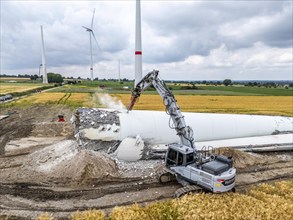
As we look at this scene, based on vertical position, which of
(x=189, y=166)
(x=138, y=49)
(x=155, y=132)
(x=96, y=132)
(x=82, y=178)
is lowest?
(x=82, y=178)

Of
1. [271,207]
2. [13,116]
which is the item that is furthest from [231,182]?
[13,116]

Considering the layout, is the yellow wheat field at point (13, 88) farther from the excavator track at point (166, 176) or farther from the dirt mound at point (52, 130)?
the excavator track at point (166, 176)

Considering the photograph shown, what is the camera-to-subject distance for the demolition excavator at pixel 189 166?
39.5 feet

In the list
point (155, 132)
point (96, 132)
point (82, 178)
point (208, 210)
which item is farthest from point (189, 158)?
point (96, 132)

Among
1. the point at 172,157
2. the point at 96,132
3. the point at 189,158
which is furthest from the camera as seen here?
the point at 96,132

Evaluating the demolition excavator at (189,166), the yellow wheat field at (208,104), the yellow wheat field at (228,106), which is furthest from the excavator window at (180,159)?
the yellow wheat field at (228,106)

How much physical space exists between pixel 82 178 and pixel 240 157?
1082 cm

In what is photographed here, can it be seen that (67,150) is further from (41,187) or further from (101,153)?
(41,187)

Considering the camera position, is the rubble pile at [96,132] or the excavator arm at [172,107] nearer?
the excavator arm at [172,107]

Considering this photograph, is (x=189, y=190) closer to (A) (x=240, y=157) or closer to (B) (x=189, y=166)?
(B) (x=189, y=166)

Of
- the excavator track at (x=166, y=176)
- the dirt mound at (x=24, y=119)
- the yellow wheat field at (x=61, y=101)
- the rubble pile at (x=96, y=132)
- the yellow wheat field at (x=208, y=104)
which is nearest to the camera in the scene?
the excavator track at (x=166, y=176)

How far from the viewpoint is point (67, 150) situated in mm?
18203

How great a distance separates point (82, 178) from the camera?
14.9 metres

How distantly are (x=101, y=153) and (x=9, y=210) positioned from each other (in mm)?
6508
